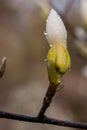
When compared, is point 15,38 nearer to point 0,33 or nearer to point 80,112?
point 0,33

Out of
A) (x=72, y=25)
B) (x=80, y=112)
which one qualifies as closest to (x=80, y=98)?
(x=80, y=112)

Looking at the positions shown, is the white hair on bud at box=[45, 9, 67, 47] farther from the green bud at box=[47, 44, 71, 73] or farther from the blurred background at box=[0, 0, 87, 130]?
the blurred background at box=[0, 0, 87, 130]

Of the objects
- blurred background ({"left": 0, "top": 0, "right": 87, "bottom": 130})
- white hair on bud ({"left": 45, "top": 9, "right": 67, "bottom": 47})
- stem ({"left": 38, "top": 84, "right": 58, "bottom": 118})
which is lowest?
blurred background ({"left": 0, "top": 0, "right": 87, "bottom": 130})

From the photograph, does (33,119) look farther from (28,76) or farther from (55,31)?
(28,76)

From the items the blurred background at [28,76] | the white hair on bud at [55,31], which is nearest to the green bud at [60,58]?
the white hair on bud at [55,31]

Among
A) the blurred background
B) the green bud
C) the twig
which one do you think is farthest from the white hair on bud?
the blurred background

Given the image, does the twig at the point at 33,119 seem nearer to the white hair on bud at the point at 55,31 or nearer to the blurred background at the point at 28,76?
the white hair on bud at the point at 55,31
